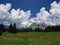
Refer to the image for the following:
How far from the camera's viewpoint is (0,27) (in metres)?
136

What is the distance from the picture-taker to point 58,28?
6895 inches

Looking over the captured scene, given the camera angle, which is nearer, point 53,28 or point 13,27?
point 13,27

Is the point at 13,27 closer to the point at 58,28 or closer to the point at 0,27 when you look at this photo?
the point at 0,27

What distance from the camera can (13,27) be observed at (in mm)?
138000

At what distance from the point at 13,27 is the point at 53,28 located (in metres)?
51.6

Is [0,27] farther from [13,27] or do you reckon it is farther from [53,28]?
[53,28]

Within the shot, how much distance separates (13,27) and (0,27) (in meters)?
9.57

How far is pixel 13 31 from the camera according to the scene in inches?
5330

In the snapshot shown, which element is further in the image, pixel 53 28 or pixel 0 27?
pixel 53 28

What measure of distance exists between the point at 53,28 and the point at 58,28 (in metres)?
4.72

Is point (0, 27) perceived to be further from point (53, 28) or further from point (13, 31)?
point (53, 28)

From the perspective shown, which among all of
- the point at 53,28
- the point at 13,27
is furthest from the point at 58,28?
the point at 13,27

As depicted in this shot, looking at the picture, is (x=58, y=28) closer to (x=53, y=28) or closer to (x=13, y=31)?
(x=53, y=28)

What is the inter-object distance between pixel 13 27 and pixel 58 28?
54039mm
